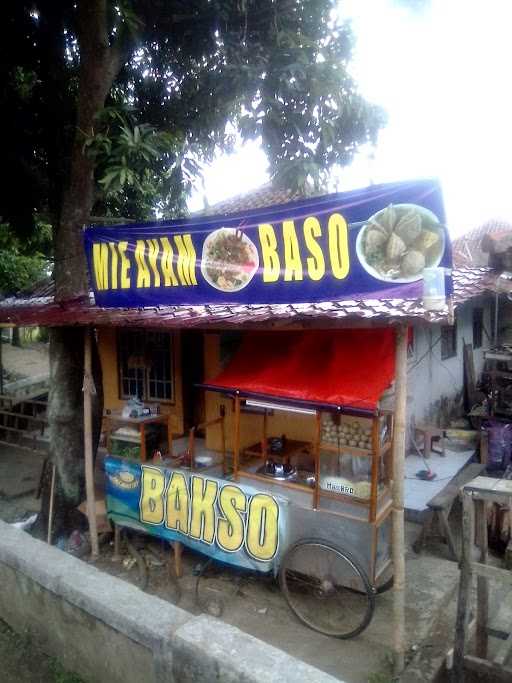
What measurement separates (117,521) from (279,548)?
2384mm

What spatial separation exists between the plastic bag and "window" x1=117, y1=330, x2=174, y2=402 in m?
5.64

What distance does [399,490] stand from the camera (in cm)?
411

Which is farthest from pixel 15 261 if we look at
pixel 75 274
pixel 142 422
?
pixel 142 422

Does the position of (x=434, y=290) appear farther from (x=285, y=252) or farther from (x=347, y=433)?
(x=347, y=433)

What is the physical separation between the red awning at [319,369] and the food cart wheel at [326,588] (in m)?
1.49

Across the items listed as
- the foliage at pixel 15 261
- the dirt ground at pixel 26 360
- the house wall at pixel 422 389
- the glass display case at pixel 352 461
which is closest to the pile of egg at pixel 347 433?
the glass display case at pixel 352 461

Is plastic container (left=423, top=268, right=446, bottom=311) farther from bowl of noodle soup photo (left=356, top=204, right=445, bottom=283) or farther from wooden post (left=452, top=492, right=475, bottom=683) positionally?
wooden post (left=452, top=492, right=475, bottom=683)

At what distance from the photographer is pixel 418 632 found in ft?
15.3

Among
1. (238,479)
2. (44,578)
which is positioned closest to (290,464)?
(238,479)

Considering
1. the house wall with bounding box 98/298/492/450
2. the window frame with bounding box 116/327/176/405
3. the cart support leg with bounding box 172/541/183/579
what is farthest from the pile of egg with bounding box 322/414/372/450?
the window frame with bounding box 116/327/176/405

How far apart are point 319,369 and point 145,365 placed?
4.74 m

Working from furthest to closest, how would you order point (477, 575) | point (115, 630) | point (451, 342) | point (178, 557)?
point (451, 342) < point (178, 557) < point (477, 575) < point (115, 630)

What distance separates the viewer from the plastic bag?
26.6ft

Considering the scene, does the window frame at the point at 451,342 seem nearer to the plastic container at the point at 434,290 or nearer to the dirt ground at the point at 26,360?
the plastic container at the point at 434,290
